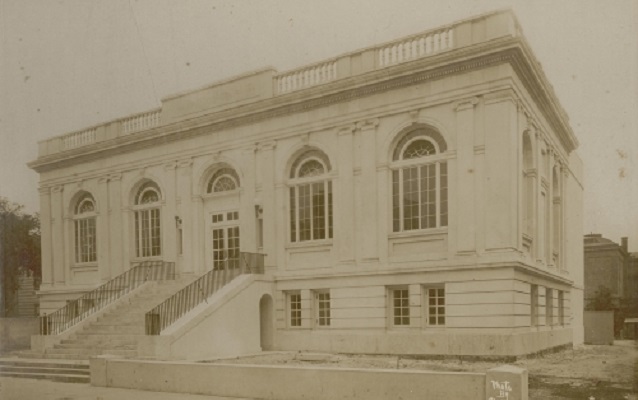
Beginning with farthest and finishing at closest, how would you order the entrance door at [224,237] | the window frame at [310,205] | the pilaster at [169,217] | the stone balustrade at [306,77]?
the pilaster at [169,217] → the entrance door at [224,237] → the stone balustrade at [306,77] → the window frame at [310,205]

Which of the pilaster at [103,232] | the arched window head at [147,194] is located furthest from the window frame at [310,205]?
the pilaster at [103,232]

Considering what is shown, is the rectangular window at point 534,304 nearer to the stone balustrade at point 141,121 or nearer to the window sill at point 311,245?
the window sill at point 311,245

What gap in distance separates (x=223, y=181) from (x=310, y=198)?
13.0ft

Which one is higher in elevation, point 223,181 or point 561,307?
point 223,181

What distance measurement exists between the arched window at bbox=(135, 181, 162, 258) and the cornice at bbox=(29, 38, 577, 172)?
176 cm

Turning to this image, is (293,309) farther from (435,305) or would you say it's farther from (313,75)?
(313,75)

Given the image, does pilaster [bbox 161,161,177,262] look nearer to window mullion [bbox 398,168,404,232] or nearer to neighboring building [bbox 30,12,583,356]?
neighboring building [bbox 30,12,583,356]

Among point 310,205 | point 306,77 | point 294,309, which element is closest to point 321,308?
point 294,309

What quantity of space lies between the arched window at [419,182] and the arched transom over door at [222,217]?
6.18 meters

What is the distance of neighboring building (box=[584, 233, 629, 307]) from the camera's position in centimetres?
2575

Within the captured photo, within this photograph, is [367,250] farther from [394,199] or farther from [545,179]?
[545,179]

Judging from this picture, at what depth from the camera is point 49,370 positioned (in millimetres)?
17203

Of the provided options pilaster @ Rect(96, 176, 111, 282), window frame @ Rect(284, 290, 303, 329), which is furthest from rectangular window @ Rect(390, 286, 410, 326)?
pilaster @ Rect(96, 176, 111, 282)

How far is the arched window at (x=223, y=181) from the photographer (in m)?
23.8
